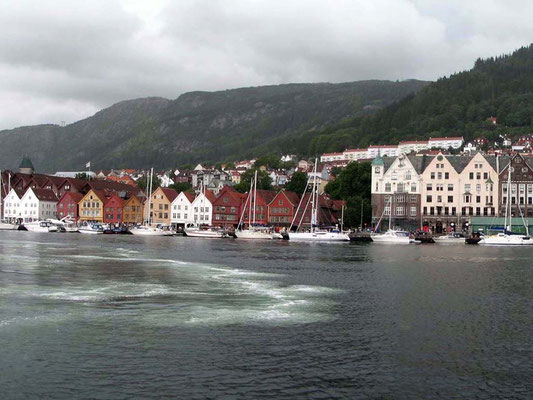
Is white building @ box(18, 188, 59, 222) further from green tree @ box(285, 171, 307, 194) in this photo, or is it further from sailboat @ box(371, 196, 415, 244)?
sailboat @ box(371, 196, 415, 244)

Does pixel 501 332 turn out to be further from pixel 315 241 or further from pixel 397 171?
pixel 397 171

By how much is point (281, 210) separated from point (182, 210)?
26.9 meters

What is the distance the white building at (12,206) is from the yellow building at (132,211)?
33055mm

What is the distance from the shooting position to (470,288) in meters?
42.5

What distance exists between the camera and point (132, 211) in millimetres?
163250

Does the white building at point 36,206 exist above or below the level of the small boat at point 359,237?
above

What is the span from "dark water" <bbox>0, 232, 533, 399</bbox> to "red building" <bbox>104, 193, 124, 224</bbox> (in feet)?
378

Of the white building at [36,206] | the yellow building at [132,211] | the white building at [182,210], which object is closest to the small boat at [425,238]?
the white building at [182,210]

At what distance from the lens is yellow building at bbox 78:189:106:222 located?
535ft

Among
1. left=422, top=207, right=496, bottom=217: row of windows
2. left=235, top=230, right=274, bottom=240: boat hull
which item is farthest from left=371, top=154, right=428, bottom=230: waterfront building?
left=235, top=230, right=274, bottom=240: boat hull

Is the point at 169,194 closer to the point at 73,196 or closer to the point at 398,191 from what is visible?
the point at 73,196

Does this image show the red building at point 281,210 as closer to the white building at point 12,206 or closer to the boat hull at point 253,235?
the boat hull at point 253,235

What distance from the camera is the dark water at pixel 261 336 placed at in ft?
64.0

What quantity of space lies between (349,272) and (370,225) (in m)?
83.7
